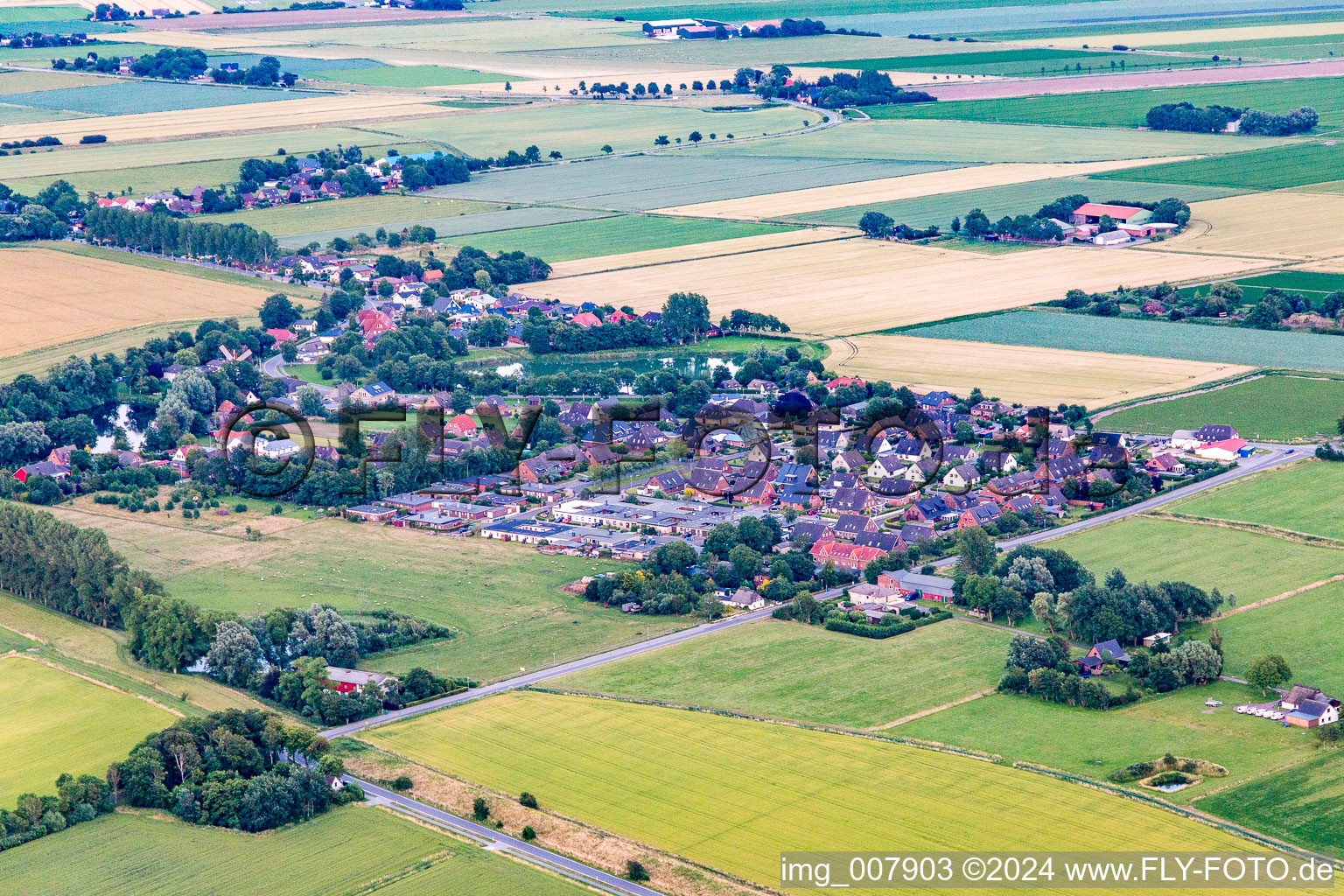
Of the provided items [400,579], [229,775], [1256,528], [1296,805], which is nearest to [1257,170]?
[1256,528]

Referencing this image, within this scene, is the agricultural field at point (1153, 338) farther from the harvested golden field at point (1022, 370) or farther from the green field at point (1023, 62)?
the green field at point (1023, 62)

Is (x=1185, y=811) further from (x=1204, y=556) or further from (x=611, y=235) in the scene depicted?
(x=611, y=235)

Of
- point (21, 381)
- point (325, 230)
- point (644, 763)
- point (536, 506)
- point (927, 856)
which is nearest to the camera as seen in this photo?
point (927, 856)

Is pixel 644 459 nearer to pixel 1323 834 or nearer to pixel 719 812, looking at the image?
pixel 719 812

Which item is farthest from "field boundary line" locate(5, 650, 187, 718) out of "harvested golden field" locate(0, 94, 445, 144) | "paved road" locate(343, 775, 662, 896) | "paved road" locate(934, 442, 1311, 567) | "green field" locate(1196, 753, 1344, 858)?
"harvested golden field" locate(0, 94, 445, 144)

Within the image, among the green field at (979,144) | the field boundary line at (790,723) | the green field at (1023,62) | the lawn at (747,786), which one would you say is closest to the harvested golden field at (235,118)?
the green field at (979,144)

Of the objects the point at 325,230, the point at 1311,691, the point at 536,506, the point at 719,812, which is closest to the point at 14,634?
the point at 536,506

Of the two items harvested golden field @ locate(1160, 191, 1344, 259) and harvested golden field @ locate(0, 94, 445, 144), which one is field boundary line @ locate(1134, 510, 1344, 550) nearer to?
harvested golden field @ locate(1160, 191, 1344, 259)
